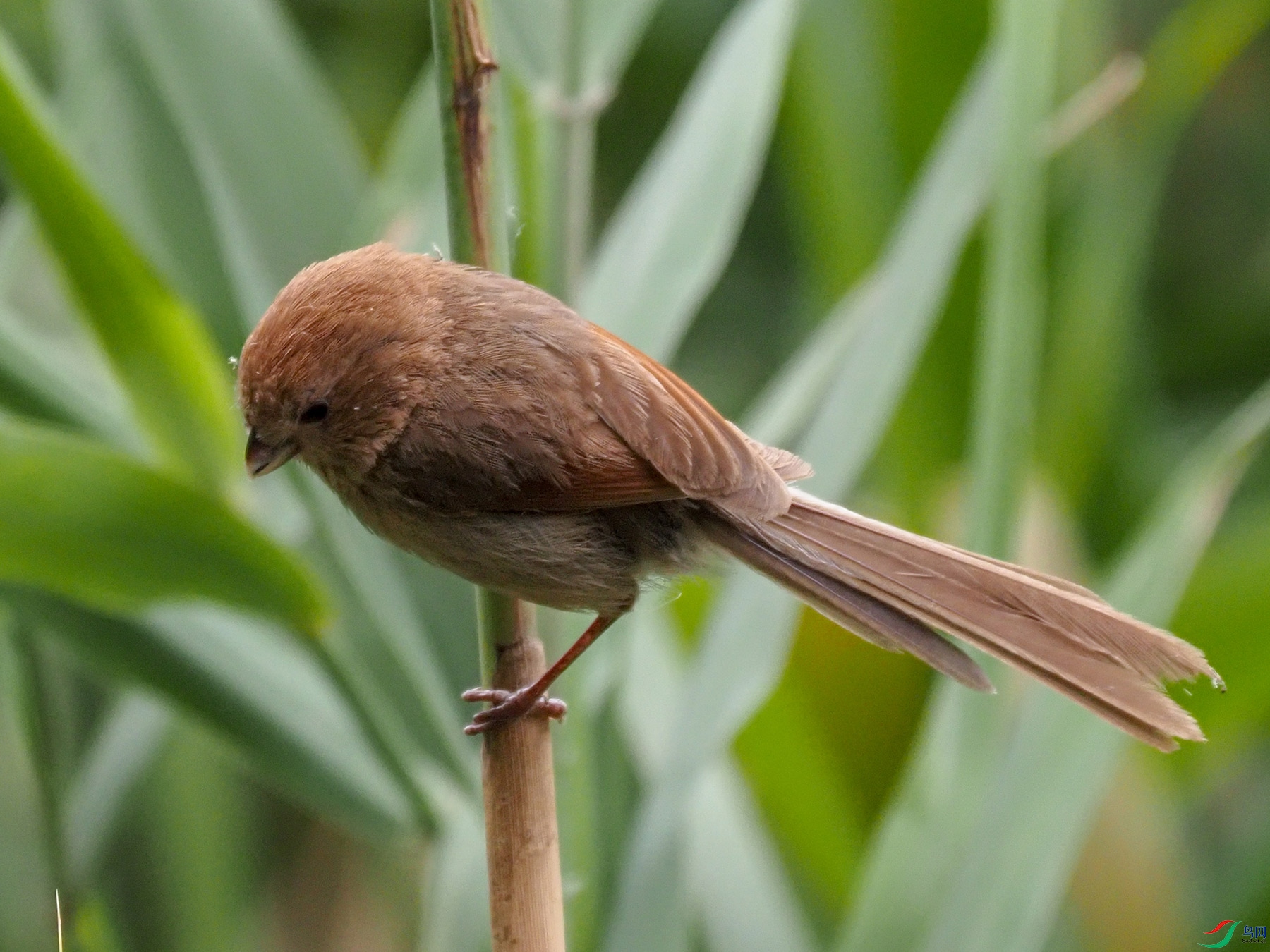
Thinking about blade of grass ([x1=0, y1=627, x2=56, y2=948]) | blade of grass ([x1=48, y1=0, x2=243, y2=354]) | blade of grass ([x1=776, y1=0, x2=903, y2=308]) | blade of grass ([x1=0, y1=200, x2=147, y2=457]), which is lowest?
blade of grass ([x1=0, y1=627, x2=56, y2=948])

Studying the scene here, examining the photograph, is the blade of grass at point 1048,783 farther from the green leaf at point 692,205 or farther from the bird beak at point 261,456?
the bird beak at point 261,456

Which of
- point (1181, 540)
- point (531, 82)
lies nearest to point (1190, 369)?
point (1181, 540)

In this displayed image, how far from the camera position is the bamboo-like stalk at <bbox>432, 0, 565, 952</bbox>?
4.58 ft

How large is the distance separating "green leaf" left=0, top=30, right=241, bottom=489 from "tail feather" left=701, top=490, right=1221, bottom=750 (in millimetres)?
747

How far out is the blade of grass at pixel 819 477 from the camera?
1754 millimetres

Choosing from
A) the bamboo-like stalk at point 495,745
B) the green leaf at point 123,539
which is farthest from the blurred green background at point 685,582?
the bamboo-like stalk at point 495,745

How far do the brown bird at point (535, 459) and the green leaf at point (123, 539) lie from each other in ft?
0.35

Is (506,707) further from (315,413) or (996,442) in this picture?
(996,442)

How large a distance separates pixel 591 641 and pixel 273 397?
506mm

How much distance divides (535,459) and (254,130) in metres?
0.80

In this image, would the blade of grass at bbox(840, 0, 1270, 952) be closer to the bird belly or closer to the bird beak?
the bird belly

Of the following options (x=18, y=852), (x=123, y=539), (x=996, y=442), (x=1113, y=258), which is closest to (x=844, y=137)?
(x=1113, y=258)

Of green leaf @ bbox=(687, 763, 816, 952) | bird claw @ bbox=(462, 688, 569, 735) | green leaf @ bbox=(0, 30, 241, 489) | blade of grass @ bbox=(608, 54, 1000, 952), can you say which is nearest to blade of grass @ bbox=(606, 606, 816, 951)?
green leaf @ bbox=(687, 763, 816, 952)

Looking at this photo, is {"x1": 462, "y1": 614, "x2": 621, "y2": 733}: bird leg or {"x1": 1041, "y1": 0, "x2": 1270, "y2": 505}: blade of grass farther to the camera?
{"x1": 1041, "y1": 0, "x2": 1270, "y2": 505}: blade of grass
